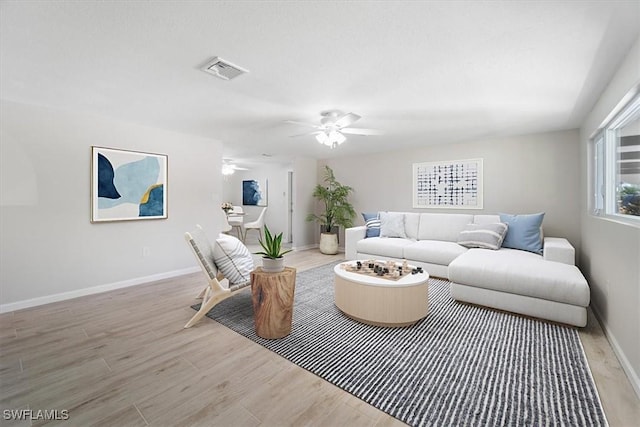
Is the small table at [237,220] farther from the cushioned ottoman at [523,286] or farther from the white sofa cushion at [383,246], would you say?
the cushioned ottoman at [523,286]

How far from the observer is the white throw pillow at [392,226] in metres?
4.93

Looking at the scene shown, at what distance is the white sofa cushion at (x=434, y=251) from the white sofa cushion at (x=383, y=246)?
13 centimetres

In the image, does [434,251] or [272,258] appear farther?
[434,251]

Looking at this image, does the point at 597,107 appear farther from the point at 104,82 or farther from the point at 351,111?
the point at 104,82

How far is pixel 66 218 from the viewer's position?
3182 millimetres

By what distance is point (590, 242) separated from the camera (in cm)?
309

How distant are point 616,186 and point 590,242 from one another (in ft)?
3.03

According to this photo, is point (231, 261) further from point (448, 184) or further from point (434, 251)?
point (448, 184)

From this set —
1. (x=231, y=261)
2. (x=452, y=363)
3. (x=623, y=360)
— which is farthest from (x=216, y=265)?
(x=623, y=360)

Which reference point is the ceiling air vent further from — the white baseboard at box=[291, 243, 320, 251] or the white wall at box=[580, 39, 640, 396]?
the white baseboard at box=[291, 243, 320, 251]

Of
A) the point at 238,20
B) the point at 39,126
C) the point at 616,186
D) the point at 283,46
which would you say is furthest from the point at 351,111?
the point at 39,126

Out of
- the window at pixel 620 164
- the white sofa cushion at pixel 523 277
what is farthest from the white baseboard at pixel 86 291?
the window at pixel 620 164

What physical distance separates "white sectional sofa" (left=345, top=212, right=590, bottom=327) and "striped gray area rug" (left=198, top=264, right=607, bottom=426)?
150mm

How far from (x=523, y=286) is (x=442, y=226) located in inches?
82.7
